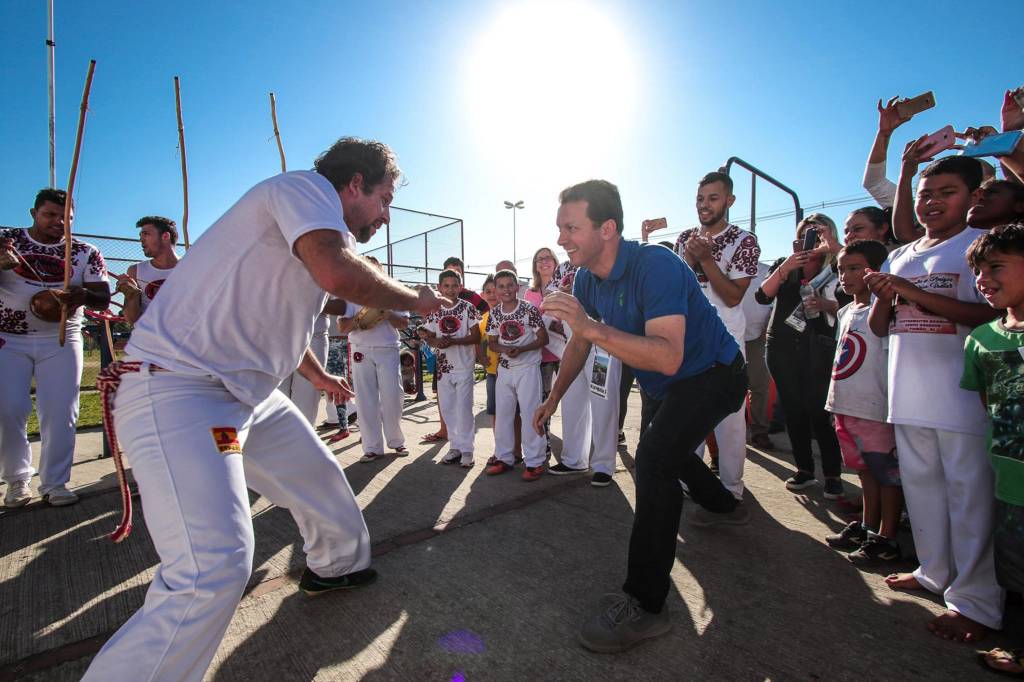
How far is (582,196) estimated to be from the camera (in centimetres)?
226

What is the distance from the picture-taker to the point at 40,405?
3.69 m

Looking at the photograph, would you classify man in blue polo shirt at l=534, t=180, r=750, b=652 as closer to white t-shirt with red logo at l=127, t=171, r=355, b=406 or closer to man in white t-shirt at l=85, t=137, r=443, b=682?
man in white t-shirt at l=85, t=137, r=443, b=682

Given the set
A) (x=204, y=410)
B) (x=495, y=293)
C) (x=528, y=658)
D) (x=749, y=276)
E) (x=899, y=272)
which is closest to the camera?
(x=204, y=410)

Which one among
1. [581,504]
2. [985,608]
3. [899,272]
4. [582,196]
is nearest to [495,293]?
[581,504]

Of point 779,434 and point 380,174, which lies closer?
point 380,174

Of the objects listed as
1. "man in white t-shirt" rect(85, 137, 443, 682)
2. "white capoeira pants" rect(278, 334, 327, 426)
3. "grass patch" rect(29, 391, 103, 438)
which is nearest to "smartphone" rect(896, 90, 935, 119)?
"man in white t-shirt" rect(85, 137, 443, 682)

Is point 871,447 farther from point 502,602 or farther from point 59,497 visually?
point 59,497

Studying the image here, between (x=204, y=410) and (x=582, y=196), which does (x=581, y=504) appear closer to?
(x=582, y=196)

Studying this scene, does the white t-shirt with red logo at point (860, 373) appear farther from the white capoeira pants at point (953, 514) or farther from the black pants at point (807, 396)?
the black pants at point (807, 396)

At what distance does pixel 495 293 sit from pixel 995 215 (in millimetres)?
3726

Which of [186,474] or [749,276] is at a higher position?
[749,276]

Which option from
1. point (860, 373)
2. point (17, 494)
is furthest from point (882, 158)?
point (17, 494)

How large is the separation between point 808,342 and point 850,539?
1551mm

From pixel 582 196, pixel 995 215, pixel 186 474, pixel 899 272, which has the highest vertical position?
pixel 582 196
